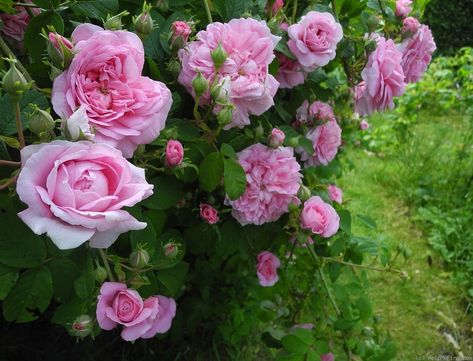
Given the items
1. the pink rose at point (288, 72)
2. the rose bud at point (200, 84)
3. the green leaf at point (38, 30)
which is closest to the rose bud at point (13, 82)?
the green leaf at point (38, 30)

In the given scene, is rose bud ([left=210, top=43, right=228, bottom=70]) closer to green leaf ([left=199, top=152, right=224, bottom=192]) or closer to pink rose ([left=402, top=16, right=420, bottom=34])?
green leaf ([left=199, top=152, right=224, bottom=192])

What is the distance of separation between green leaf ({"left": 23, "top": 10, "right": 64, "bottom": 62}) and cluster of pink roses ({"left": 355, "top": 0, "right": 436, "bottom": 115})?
2.21 feet

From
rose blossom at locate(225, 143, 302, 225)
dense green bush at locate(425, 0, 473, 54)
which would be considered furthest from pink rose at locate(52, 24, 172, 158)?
dense green bush at locate(425, 0, 473, 54)

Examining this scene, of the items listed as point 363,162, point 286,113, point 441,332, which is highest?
point 286,113

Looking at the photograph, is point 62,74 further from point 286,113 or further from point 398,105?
point 398,105

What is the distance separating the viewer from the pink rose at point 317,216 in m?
1.18

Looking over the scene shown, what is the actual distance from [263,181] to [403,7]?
600 millimetres

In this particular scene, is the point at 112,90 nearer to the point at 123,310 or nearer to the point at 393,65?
the point at 123,310

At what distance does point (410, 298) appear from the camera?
248cm

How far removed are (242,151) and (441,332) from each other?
1.59 metres

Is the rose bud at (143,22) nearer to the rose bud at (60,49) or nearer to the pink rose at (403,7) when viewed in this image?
the rose bud at (60,49)

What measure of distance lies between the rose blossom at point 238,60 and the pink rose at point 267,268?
0.60m

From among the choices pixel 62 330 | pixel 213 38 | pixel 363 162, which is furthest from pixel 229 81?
pixel 363 162

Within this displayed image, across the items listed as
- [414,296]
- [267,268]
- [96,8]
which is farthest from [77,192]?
[414,296]
